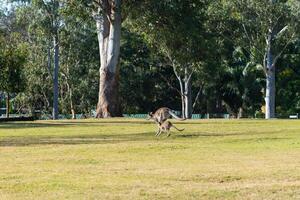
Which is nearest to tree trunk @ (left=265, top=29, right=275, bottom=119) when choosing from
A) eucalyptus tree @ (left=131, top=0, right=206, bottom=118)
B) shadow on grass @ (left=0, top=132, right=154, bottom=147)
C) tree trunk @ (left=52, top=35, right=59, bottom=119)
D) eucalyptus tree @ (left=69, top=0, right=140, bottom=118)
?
eucalyptus tree @ (left=131, top=0, right=206, bottom=118)

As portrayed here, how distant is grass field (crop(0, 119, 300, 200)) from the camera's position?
12461 mm

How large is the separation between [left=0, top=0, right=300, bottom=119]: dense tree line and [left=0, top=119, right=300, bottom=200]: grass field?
18.8 metres

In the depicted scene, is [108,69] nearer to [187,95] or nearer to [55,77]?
[55,77]

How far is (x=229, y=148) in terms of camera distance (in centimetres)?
2131

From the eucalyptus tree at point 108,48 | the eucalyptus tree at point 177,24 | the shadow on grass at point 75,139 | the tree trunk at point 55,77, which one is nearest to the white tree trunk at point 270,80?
the eucalyptus tree at point 177,24

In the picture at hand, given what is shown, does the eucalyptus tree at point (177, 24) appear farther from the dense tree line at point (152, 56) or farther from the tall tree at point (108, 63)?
the tall tree at point (108, 63)

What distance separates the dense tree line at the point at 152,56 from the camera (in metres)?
44.8

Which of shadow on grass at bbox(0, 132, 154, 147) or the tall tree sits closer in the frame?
shadow on grass at bbox(0, 132, 154, 147)

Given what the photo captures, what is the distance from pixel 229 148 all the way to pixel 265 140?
3.36 meters

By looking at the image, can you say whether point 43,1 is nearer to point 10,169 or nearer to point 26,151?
point 26,151

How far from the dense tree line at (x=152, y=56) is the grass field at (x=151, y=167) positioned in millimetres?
18800

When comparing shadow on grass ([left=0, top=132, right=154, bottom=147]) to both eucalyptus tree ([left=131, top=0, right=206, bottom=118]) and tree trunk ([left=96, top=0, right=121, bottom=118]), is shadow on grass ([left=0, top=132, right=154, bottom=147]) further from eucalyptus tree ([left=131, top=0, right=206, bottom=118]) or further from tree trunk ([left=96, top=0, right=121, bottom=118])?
tree trunk ([left=96, top=0, right=121, bottom=118])

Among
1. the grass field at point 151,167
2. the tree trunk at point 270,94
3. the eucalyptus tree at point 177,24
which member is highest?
the eucalyptus tree at point 177,24

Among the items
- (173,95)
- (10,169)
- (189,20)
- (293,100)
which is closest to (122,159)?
(10,169)
